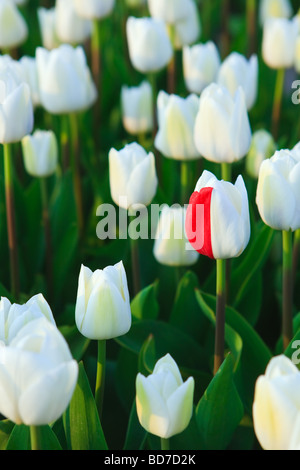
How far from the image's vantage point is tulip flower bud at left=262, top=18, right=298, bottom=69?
212 centimetres

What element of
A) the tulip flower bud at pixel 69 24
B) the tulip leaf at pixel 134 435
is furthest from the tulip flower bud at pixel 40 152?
the tulip leaf at pixel 134 435

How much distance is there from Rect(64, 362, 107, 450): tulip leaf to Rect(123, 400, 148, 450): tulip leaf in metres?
0.09

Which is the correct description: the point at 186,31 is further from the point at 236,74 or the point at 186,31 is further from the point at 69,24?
the point at 236,74

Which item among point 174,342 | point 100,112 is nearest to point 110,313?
point 174,342

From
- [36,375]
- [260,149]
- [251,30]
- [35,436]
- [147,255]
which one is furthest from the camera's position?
[251,30]

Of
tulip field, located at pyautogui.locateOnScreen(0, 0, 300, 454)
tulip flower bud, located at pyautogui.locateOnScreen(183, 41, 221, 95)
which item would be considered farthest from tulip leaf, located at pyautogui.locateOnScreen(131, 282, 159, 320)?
tulip flower bud, located at pyautogui.locateOnScreen(183, 41, 221, 95)

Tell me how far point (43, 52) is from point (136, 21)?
10.8 inches

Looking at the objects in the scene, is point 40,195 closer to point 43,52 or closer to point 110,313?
point 43,52

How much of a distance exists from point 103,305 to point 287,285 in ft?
1.31

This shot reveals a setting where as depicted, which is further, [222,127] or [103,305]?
[222,127]

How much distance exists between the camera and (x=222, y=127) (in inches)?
56.9

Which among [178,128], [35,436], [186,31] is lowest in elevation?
[35,436]

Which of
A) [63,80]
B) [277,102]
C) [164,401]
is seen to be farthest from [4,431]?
[277,102]

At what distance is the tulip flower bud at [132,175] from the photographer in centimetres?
145
